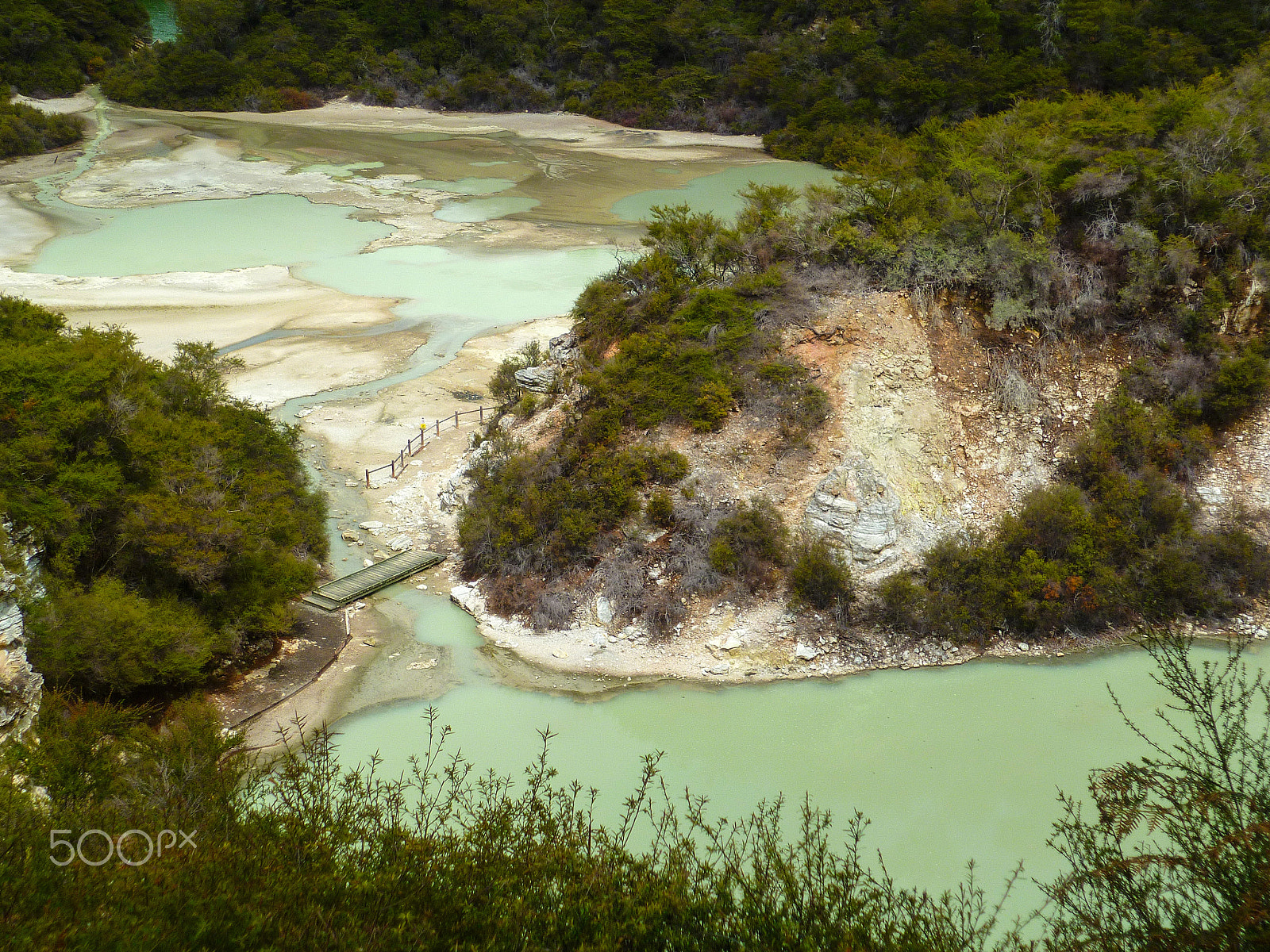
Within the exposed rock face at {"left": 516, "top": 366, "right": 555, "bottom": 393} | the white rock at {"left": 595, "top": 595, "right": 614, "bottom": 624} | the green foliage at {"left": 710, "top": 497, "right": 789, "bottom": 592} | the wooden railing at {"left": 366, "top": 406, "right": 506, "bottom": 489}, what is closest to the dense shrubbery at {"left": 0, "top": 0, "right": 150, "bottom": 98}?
the wooden railing at {"left": 366, "top": 406, "right": 506, "bottom": 489}

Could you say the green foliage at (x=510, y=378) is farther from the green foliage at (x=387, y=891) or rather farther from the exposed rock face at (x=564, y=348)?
the green foliage at (x=387, y=891)

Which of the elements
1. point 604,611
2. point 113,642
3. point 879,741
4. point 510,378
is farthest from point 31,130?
point 879,741

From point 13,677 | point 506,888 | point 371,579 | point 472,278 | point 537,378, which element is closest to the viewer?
point 506,888

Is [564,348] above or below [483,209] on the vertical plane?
above

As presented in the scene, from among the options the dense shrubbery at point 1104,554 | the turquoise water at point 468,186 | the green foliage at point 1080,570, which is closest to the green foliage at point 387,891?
the green foliage at point 1080,570

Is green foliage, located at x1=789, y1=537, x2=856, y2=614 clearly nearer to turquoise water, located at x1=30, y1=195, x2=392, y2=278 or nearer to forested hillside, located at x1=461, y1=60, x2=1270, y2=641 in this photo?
forested hillside, located at x1=461, y1=60, x2=1270, y2=641

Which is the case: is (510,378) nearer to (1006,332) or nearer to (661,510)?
(661,510)
